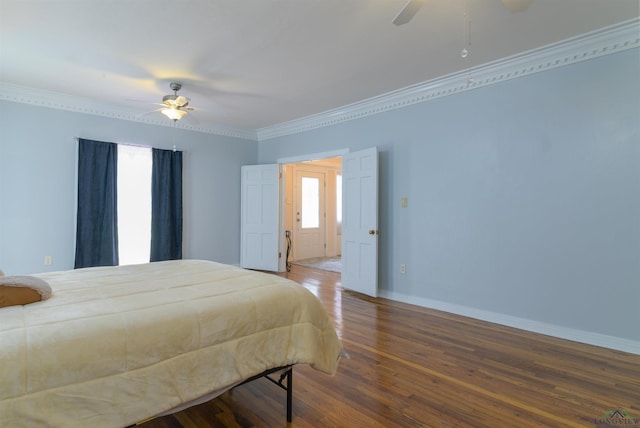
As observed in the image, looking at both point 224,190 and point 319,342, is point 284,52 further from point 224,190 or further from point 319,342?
point 224,190

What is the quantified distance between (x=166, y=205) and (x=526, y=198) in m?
4.94

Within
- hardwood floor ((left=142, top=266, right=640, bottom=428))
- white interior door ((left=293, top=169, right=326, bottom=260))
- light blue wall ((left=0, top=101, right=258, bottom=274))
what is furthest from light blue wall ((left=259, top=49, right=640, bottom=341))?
light blue wall ((left=0, top=101, right=258, bottom=274))

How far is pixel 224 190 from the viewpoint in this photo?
617 cm

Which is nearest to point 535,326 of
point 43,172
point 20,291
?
point 20,291

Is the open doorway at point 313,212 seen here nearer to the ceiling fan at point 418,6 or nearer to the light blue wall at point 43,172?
the light blue wall at point 43,172

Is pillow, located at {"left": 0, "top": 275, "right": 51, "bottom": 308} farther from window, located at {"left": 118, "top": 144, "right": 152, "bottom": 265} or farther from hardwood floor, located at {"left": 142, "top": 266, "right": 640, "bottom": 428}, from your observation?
window, located at {"left": 118, "top": 144, "right": 152, "bottom": 265}

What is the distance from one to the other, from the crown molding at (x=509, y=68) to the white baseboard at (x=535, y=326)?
2461 millimetres

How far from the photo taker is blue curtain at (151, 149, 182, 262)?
5.26m

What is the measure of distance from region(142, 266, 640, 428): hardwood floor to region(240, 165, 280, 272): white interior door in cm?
305

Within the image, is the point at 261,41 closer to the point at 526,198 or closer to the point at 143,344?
the point at 143,344

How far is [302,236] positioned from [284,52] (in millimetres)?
5130

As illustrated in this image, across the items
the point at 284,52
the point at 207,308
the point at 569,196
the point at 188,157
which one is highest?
the point at 284,52

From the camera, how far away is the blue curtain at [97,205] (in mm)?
4586

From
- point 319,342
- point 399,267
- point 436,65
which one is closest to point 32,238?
point 319,342
